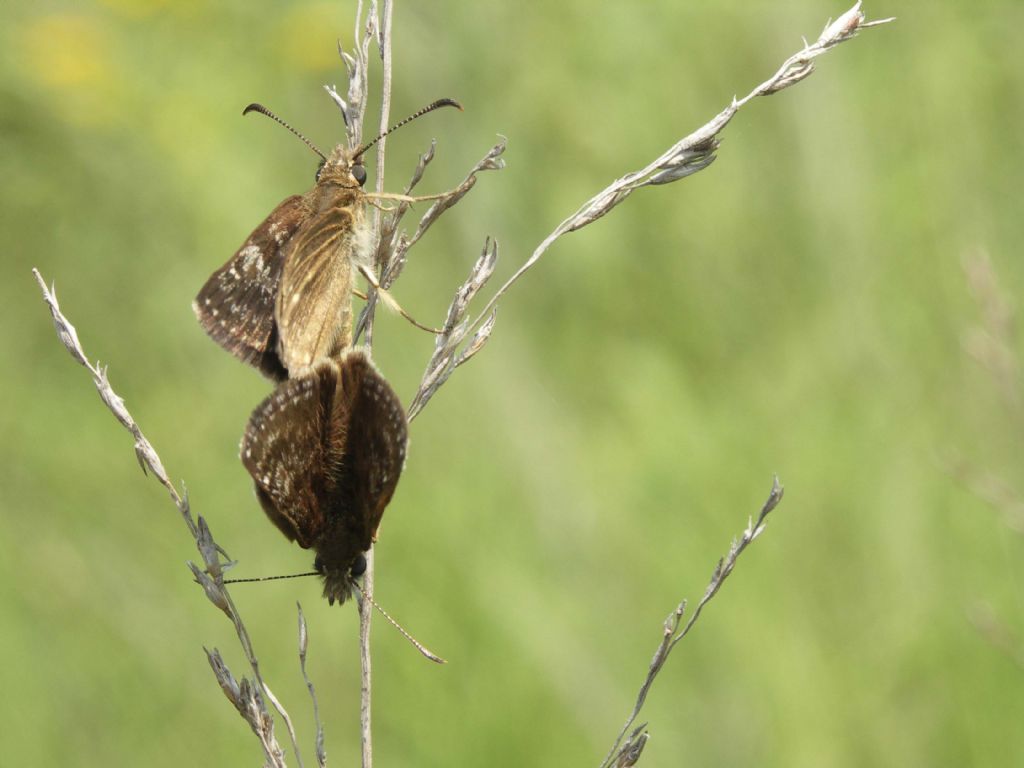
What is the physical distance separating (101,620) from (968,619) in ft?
8.00

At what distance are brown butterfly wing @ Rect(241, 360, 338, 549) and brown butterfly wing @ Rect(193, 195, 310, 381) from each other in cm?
67

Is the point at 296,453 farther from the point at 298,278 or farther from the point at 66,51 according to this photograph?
the point at 66,51

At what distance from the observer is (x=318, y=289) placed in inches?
89.0

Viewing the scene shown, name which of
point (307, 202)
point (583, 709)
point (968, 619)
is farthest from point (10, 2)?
point (968, 619)

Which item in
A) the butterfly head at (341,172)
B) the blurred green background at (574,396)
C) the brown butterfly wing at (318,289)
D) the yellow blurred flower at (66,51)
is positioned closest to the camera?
the brown butterfly wing at (318,289)

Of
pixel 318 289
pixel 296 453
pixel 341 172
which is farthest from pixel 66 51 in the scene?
pixel 296 453

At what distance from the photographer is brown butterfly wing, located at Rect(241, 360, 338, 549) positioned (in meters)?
1.56

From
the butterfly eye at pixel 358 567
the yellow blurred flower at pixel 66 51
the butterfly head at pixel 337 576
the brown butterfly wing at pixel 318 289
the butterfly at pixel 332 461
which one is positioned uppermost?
the yellow blurred flower at pixel 66 51

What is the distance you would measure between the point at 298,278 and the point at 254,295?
22 centimetres

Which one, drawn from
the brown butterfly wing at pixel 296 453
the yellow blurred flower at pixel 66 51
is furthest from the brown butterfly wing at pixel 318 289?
the yellow blurred flower at pixel 66 51

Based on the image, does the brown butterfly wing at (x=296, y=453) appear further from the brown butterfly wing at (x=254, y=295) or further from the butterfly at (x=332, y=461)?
the brown butterfly wing at (x=254, y=295)

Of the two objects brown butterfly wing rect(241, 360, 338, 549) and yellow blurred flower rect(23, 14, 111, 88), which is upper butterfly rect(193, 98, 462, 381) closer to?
brown butterfly wing rect(241, 360, 338, 549)

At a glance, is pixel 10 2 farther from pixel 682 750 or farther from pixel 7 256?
pixel 682 750

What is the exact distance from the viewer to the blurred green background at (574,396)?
2832 mm
